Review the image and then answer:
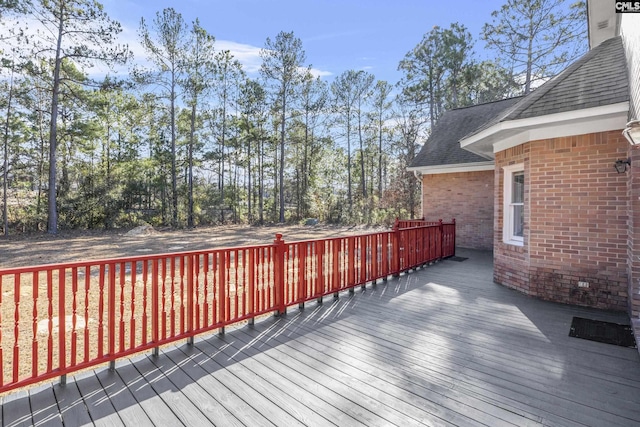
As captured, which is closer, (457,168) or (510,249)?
(510,249)

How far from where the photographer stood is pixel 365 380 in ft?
8.11

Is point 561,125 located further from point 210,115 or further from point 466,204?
point 210,115

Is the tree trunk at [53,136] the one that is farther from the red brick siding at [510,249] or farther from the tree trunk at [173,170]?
the red brick siding at [510,249]

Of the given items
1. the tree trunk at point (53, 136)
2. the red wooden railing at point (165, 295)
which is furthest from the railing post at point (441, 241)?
the tree trunk at point (53, 136)

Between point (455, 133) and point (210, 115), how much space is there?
16.6 metres

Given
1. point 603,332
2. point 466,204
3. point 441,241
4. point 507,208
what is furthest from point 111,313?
point 466,204

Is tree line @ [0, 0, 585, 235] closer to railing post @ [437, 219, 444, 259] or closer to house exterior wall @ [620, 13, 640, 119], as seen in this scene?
railing post @ [437, 219, 444, 259]

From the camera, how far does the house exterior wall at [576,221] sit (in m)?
4.08

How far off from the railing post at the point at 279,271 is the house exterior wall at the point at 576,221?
12.6 feet

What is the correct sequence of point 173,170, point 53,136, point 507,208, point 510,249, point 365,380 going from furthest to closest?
point 173,170
point 53,136
point 507,208
point 510,249
point 365,380

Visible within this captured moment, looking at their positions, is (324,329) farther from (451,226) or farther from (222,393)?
(451,226)

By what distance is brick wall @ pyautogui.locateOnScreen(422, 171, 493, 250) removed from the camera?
915cm

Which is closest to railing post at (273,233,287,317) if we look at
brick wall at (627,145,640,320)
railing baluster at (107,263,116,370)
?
railing baluster at (107,263,116,370)

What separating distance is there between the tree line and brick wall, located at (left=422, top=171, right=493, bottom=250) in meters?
8.68
